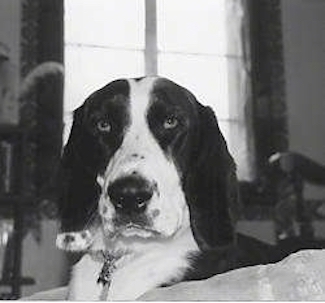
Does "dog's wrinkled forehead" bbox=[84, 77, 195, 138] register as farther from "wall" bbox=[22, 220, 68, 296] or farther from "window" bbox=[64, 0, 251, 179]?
"wall" bbox=[22, 220, 68, 296]

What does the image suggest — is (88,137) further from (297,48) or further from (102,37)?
(297,48)

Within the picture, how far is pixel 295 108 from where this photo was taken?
1417 millimetres

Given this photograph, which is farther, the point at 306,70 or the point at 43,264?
the point at 306,70

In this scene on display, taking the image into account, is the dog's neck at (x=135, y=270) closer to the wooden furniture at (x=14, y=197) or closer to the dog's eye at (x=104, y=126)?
the wooden furniture at (x=14, y=197)

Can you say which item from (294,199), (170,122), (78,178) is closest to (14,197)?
(78,178)

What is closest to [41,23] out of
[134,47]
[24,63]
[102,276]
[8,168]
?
[24,63]

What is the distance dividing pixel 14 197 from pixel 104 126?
0.23 metres

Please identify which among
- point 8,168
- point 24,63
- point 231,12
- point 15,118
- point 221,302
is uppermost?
point 231,12

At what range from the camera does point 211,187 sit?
136 cm

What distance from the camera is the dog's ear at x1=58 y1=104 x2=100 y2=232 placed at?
4.39 ft

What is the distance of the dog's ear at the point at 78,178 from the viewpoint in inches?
52.7

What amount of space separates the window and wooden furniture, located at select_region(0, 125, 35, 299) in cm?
13

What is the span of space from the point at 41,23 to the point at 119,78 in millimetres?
201

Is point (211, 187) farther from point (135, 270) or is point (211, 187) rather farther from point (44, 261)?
point (44, 261)
